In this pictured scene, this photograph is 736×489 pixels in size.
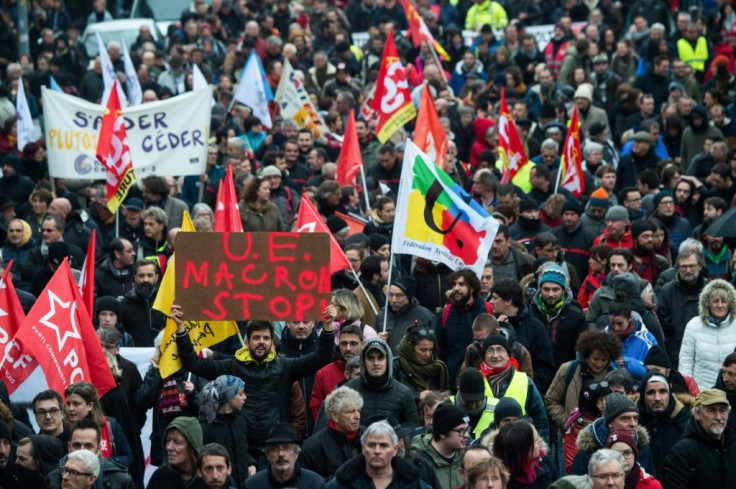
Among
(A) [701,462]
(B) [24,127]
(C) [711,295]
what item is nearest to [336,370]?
(A) [701,462]

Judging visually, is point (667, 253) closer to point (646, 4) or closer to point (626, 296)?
point (626, 296)

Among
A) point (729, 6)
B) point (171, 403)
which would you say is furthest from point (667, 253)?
point (729, 6)

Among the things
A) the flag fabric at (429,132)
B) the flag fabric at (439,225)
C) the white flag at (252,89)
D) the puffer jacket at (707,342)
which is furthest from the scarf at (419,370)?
the white flag at (252,89)

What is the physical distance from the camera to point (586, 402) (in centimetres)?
1057

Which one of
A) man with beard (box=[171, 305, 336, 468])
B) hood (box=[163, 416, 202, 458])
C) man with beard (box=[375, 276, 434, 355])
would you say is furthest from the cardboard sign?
man with beard (box=[375, 276, 434, 355])

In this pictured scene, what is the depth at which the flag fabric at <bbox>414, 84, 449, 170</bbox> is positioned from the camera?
1727 cm

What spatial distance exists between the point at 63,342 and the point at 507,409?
3.27 meters

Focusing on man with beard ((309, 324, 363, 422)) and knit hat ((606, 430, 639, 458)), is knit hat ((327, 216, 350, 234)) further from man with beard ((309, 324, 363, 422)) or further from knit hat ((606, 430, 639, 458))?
knit hat ((606, 430, 639, 458))

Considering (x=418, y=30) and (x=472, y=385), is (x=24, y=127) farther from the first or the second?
(x=472, y=385)

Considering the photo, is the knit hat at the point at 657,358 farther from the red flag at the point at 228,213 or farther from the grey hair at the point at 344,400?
the red flag at the point at 228,213

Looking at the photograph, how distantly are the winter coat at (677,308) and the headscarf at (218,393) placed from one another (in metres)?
4.27

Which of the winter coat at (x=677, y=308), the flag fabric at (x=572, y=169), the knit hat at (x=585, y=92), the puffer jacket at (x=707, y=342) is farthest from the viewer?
the knit hat at (x=585, y=92)

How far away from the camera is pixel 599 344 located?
36.6ft

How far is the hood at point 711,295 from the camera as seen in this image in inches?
482
